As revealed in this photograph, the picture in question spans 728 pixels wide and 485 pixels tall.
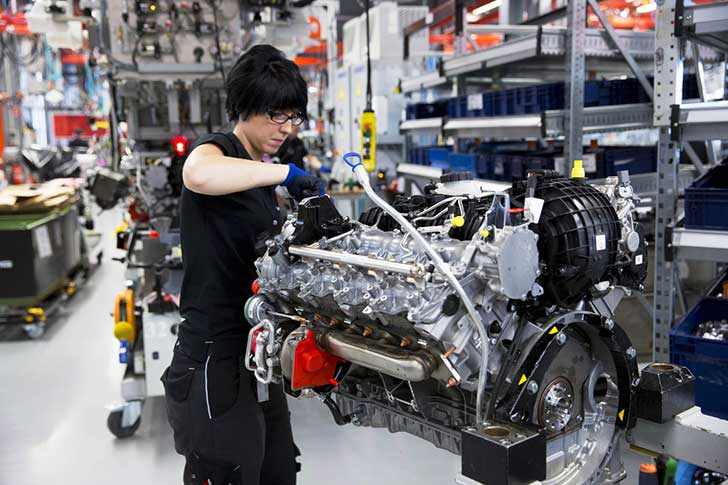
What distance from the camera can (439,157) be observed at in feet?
17.5

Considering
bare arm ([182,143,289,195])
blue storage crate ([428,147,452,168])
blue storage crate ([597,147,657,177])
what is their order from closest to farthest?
bare arm ([182,143,289,195]) < blue storage crate ([597,147,657,177]) < blue storage crate ([428,147,452,168])

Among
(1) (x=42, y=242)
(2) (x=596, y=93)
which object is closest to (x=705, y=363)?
(2) (x=596, y=93)

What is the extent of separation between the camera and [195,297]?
177cm

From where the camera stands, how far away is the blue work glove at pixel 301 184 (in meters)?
1.68

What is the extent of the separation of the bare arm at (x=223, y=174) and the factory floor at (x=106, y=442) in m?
1.36

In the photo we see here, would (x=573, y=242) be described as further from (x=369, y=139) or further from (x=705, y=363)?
(x=369, y=139)

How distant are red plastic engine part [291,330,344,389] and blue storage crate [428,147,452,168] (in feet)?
12.0

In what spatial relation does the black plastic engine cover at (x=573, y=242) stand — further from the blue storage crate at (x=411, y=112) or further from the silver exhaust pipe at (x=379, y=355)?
the blue storage crate at (x=411, y=112)

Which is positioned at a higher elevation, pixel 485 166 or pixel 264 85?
pixel 264 85

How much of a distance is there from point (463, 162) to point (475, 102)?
21.6 inches

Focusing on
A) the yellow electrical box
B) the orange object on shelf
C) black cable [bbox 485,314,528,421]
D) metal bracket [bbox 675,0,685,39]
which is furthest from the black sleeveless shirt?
the orange object on shelf

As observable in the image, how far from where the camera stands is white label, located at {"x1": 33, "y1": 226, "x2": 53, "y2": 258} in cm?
511

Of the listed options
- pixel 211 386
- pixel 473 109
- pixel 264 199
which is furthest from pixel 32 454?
pixel 473 109

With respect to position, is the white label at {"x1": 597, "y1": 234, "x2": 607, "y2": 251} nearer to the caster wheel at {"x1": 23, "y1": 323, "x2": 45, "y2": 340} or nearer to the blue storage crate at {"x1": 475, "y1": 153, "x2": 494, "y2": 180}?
the blue storage crate at {"x1": 475, "y1": 153, "x2": 494, "y2": 180}
